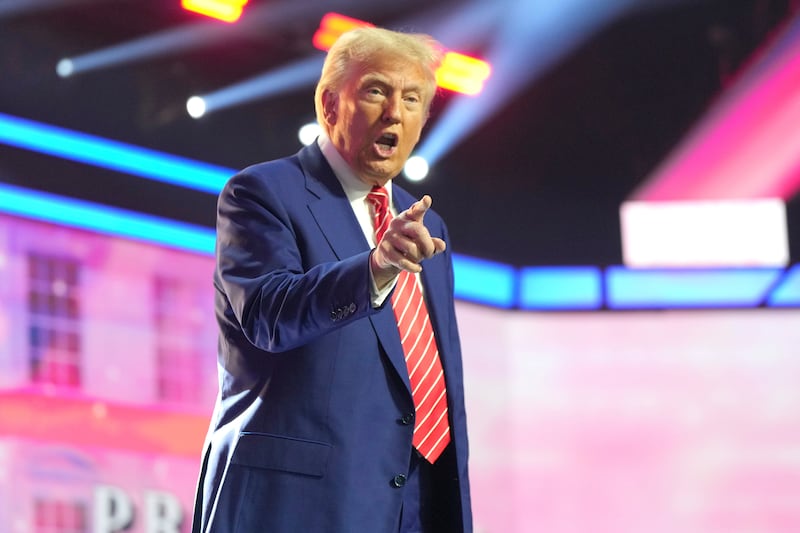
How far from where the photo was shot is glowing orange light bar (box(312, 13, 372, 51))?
14.8ft

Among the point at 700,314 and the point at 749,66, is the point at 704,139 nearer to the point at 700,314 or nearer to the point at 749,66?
the point at 749,66

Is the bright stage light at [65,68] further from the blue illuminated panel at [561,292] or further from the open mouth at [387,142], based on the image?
the open mouth at [387,142]

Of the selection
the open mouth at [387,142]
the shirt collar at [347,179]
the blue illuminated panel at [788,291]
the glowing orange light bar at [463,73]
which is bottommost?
the shirt collar at [347,179]

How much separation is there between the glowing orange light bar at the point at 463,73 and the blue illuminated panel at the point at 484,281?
2.42 ft

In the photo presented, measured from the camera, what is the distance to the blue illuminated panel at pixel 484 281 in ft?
15.9

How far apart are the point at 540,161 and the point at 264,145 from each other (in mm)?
1486

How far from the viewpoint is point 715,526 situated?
4773mm

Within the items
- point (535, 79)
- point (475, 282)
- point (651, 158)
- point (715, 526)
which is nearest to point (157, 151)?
point (475, 282)

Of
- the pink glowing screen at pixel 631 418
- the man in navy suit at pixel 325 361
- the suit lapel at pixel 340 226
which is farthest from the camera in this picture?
the pink glowing screen at pixel 631 418

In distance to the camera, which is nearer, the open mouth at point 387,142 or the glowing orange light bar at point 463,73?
the open mouth at point 387,142

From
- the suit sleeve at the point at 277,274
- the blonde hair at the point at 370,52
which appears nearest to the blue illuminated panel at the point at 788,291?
the blonde hair at the point at 370,52

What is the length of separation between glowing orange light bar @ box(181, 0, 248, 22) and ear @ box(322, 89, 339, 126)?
8.51ft

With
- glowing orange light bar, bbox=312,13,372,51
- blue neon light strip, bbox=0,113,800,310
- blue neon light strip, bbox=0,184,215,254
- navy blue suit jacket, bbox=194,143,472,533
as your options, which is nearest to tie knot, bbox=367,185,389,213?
navy blue suit jacket, bbox=194,143,472,533

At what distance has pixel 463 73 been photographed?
489 centimetres
